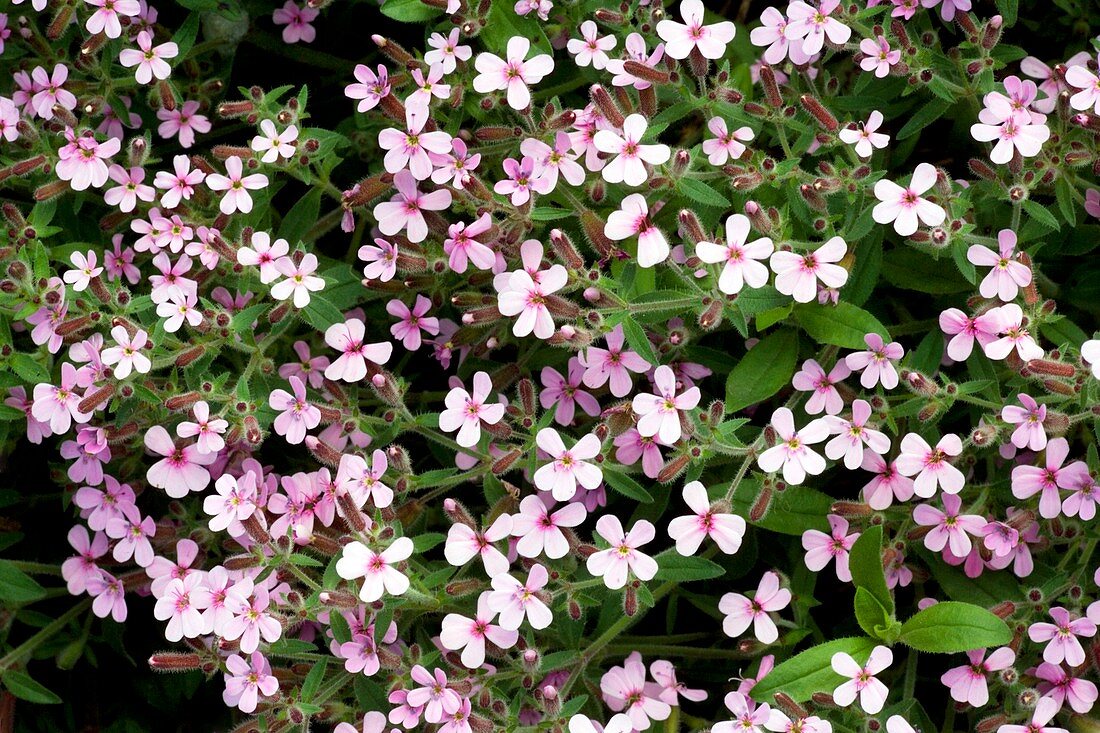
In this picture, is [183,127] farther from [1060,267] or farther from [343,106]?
[1060,267]

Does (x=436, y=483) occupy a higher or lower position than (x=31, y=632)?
higher

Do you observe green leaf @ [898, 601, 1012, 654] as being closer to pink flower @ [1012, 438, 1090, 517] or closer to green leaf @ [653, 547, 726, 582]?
pink flower @ [1012, 438, 1090, 517]

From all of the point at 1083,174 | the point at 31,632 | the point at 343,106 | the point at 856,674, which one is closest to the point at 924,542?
the point at 856,674

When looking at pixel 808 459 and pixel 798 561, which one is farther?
pixel 798 561

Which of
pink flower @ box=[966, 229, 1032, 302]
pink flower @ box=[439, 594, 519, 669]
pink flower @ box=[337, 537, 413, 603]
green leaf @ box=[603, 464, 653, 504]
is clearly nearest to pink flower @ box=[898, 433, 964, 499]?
pink flower @ box=[966, 229, 1032, 302]

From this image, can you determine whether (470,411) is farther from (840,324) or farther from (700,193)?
(840,324)

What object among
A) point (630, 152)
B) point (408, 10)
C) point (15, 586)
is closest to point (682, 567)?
point (630, 152)
